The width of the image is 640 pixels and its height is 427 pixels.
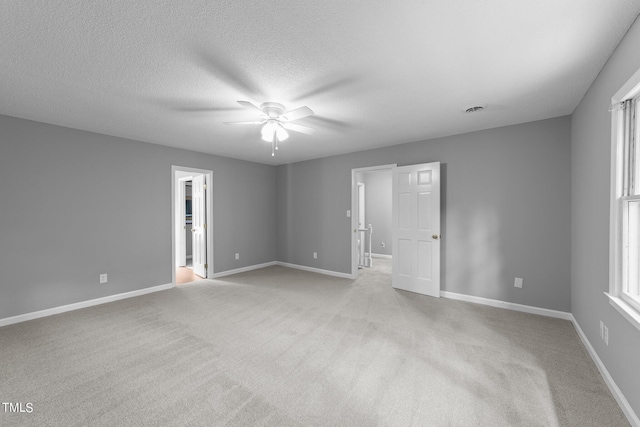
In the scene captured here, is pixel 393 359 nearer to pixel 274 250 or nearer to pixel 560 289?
pixel 560 289

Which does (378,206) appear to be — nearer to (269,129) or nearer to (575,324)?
(575,324)

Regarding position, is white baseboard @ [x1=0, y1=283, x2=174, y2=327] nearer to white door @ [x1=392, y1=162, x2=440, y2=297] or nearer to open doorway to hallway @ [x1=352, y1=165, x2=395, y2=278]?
white door @ [x1=392, y1=162, x2=440, y2=297]

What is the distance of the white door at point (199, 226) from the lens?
5105 mm

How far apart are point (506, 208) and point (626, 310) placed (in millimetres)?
2071

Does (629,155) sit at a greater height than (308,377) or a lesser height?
greater

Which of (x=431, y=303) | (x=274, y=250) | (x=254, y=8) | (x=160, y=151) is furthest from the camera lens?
(x=274, y=250)

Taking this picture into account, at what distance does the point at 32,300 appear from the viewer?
3.14 meters

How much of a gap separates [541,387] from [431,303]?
5.71 feet

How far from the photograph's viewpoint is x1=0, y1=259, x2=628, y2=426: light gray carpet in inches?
65.0

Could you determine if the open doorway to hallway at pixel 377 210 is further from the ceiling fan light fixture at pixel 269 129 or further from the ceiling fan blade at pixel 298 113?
the ceiling fan blade at pixel 298 113

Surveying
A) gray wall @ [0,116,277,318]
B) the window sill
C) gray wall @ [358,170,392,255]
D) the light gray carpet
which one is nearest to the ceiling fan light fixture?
the light gray carpet

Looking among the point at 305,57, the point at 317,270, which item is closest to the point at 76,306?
the point at 317,270

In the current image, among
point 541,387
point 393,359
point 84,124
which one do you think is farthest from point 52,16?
point 541,387

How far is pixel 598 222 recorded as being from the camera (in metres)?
2.14
